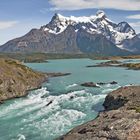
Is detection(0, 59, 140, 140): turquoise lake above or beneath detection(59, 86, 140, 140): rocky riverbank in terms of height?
beneath

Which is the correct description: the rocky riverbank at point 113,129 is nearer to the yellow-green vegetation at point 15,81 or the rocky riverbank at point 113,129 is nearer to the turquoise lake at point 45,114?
the turquoise lake at point 45,114

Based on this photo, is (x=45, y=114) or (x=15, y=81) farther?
(x=15, y=81)

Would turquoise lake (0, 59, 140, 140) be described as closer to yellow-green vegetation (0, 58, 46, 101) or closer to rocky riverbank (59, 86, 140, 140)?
yellow-green vegetation (0, 58, 46, 101)

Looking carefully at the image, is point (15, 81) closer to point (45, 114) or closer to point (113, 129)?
point (45, 114)

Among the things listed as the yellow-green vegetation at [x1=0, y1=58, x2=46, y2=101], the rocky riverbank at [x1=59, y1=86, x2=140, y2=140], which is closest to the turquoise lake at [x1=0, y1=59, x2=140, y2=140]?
the yellow-green vegetation at [x1=0, y1=58, x2=46, y2=101]

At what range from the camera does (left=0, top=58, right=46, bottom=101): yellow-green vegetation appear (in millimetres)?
102688

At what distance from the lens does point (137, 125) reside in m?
41.2

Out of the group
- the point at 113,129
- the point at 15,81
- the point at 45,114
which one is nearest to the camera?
the point at 113,129

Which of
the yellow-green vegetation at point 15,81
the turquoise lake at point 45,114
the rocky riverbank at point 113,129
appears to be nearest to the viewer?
the rocky riverbank at point 113,129

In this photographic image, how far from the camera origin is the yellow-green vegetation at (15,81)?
337 ft

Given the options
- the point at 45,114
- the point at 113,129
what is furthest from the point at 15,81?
the point at 113,129

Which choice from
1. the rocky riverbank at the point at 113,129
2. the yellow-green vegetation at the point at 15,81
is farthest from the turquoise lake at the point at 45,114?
the rocky riverbank at the point at 113,129

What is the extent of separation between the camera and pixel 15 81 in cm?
11088

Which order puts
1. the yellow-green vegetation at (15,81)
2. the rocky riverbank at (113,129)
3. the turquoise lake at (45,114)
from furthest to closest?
the yellow-green vegetation at (15,81) < the turquoise lake at (45,114) < the rocky riverbank at (113,129)
